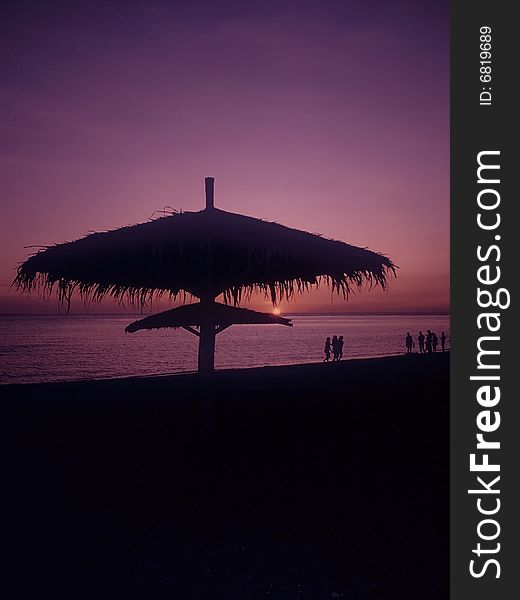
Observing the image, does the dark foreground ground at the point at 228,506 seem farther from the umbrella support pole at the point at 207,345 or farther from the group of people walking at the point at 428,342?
the group of people walking at the point at 428,342

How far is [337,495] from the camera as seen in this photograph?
5.39 meters

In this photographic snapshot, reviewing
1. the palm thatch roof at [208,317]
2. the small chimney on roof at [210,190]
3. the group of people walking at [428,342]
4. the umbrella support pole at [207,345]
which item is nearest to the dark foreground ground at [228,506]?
the umbrella support pole at [207,345]

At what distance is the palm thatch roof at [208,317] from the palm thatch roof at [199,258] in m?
0.34

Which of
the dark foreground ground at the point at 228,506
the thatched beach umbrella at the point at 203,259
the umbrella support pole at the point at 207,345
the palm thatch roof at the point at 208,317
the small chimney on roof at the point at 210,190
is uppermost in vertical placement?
the small chimney on roof at the point at 210,190

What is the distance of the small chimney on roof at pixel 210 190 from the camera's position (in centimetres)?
710

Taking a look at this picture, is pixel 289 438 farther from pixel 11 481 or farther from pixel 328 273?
pixel 11 481

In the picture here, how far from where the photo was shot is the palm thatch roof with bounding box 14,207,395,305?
19.5 feet

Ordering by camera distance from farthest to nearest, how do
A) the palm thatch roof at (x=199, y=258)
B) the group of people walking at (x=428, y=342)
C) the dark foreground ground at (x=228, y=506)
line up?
the group of people walking at (x=428, y=342)
the palm thatch roof at (x=199, y=258)
the dark foreground ground at (x=228, y=506)

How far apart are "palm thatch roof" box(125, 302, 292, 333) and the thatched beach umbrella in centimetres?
4

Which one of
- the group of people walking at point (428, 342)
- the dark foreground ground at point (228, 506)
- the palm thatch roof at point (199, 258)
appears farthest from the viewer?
the group of people walking at point (428, 342)

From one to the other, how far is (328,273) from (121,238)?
10.0ft

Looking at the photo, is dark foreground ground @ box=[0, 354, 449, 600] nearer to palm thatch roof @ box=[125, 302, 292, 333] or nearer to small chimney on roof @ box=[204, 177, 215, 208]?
palm thatch roof @ box=[125, 302, 292, 333]

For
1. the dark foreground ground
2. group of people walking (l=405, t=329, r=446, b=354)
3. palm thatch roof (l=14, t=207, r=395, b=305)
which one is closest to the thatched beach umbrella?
palm thatch roof (l=14, t=207, r=395, b=305)

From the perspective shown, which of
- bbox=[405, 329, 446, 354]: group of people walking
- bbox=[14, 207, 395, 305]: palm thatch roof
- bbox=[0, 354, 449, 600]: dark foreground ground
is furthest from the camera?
bbox=[405, 329, 446, 354]: group of people walking
